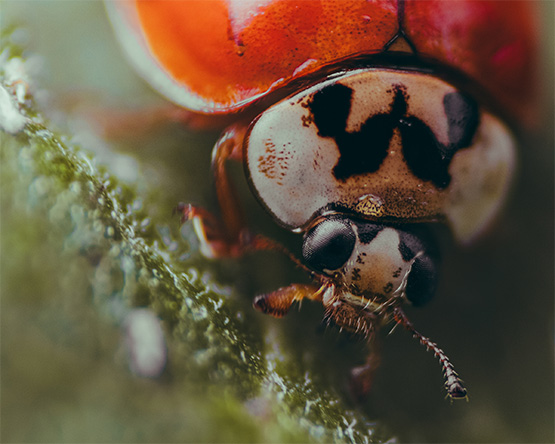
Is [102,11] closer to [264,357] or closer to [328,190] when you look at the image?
[328,190]

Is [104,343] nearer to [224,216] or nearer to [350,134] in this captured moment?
[224,216]

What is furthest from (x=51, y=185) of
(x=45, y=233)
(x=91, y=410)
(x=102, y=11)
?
(x=102, y=11)

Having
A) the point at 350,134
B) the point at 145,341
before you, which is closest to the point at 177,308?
the point at 145,341

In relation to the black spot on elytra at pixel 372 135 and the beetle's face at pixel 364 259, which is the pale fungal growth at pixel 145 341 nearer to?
the beetle's face at pixel 364 259

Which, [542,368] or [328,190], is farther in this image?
[542,368]

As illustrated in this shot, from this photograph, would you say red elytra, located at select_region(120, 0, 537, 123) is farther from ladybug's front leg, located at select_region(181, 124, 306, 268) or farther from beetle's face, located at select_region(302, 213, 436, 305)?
beetle's face, located at select_region(302, 213, 436, 305)

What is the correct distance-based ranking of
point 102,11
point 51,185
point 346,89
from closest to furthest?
point 51,185, point 346,89, point 102,11
